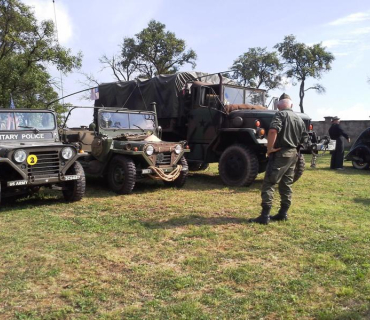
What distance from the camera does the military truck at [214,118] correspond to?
8.02 meters

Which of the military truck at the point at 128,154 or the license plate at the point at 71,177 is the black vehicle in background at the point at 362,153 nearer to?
the military truck at the point at 128,154

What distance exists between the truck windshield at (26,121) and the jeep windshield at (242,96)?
369cm

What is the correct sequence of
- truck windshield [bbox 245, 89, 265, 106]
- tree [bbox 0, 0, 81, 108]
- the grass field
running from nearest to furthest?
the grass field, truck windshield [bbox 245, 89, 265, 106], tree [bbox 0, 0, 81, 108]

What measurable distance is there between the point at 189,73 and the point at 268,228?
5607 mm

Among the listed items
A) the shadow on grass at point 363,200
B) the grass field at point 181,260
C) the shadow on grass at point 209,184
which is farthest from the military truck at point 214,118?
the grass field at point 181,260

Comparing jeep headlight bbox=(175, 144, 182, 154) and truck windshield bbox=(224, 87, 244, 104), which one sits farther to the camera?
truck windshield bbox=(224, 87, 244, 104)

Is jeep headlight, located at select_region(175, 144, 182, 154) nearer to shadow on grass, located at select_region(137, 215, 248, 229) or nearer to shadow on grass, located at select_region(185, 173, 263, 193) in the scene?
shadow on grass, located at select_region(185, 173, 263, 193)

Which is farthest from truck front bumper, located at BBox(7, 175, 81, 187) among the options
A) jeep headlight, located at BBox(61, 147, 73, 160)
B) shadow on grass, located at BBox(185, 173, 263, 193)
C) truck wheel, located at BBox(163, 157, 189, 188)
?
shadow on grass, located at BBox(185, 173, 263, 193)

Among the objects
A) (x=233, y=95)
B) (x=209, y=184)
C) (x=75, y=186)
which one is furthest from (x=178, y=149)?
(x=75, y=186)

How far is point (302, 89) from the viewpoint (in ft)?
93.8

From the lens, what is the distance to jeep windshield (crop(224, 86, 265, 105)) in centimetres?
880

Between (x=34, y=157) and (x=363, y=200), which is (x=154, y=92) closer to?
(x=34, y=157)

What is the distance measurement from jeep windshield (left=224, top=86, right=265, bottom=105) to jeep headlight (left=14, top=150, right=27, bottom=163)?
443 centimetres

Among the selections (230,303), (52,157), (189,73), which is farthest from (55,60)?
(230,303)
